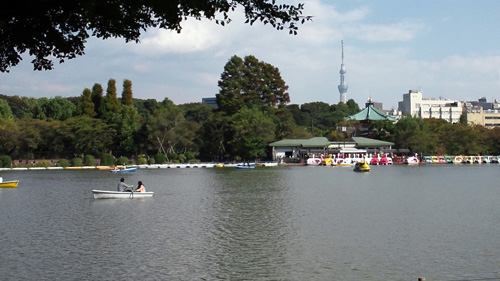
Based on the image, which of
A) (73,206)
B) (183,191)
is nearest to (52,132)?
(183,191)

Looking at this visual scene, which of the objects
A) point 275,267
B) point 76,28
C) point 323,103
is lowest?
point 275,267

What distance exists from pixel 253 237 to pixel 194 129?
207 feet

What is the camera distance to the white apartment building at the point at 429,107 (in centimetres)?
15625

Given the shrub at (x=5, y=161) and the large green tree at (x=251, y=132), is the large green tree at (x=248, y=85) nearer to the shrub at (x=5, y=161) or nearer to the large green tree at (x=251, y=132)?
the large green tree at (x=251, y=132)

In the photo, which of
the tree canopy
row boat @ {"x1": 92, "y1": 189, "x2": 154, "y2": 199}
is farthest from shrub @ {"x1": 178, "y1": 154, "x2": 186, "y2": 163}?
the tree canopy

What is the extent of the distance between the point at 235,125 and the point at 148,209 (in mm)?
51752

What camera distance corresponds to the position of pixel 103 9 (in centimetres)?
852

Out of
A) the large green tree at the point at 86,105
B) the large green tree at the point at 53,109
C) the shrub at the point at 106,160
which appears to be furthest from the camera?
the large green tree at the point at 53,109

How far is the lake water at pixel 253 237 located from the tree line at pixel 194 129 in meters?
43.8

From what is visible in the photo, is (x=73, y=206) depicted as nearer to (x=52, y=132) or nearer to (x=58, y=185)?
(x=58, y=185)

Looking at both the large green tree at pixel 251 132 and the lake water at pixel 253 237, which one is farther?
the large green tree at pixel 251 132

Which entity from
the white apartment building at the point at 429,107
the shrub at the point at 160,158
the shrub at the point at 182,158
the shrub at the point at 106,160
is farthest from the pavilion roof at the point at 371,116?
the white apartment building at the point at 429,107

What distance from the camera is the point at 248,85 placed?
89.2 meters

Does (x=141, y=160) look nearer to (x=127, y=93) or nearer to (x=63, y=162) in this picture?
(x=63, y=162)
